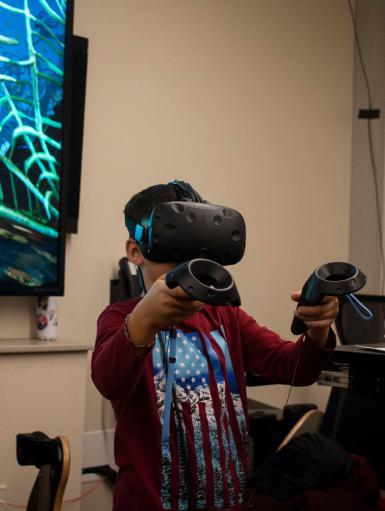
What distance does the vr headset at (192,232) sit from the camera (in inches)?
30.4

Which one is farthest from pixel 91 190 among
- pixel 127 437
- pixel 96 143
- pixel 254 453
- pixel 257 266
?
pixel 127 437

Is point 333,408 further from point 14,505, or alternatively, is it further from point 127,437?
point 127,437

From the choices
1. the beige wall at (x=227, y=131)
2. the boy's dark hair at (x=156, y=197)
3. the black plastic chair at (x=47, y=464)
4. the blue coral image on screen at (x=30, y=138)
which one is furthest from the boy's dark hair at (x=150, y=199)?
the beige wall at (x=227, y=131)

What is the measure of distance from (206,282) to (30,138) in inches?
64.2

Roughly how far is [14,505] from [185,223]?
4.80 feet

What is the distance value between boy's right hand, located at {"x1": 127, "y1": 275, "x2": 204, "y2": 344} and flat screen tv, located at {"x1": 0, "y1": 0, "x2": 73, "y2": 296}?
141 centimetres

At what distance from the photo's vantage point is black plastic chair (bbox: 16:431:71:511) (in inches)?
43.7

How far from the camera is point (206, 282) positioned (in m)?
0.67

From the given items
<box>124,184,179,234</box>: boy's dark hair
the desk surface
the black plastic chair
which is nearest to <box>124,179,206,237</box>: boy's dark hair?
<box>124,184,179,234</box>: boy's dark hair

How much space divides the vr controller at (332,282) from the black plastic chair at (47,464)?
22.0 inches

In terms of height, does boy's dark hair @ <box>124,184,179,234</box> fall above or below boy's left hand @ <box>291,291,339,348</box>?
above

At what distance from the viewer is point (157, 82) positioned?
8.64 ft

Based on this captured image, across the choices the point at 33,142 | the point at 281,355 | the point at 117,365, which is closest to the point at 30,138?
the point at 33,142

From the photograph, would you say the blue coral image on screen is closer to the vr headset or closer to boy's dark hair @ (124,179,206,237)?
boy's dark hair @ (124,179,206,237)
